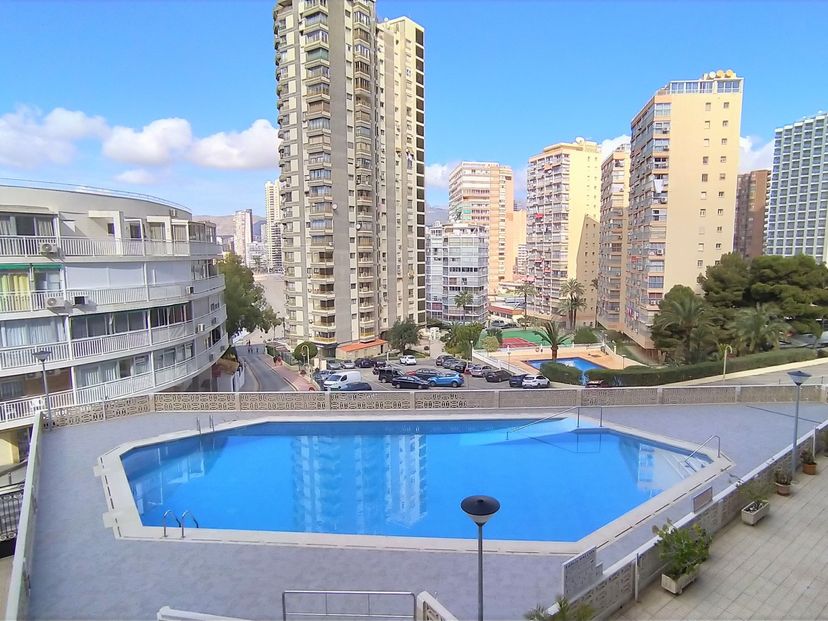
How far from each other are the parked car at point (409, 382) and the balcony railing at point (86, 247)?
18.3 m

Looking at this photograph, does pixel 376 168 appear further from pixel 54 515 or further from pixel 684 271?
pixel 54 515

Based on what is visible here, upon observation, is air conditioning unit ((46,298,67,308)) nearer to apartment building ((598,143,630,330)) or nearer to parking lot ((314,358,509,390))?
parking lot ((314,358,509,390))

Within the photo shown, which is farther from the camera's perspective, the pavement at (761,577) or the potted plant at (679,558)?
the potted plant at (679,558)

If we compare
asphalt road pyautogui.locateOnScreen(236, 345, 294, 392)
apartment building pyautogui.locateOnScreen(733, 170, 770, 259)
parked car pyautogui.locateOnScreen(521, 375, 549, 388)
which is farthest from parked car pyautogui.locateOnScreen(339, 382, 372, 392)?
apartment building pyautogui.locateOnScreen(733, 170, 770, 259)

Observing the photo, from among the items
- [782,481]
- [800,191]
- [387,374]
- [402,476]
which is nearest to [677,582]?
[782,481]

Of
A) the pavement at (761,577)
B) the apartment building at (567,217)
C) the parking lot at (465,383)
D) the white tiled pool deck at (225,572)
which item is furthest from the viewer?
the apartment building at (567,217)

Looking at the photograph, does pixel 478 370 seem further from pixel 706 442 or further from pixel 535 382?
pixel 706 442

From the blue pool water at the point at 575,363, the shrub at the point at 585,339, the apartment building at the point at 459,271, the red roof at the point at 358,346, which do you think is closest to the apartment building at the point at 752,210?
the apartment building at the point at 459,271

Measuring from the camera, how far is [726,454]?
54.5 feet

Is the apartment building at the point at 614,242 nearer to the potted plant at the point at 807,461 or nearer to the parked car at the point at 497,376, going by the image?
the parked car at the point at 497,376

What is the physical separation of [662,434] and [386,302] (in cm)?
5200

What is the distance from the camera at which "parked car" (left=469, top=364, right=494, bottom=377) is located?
45.3 m

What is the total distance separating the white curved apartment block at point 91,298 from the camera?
19.2 metres

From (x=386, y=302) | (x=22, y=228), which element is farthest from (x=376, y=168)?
(x=22, y=228)
